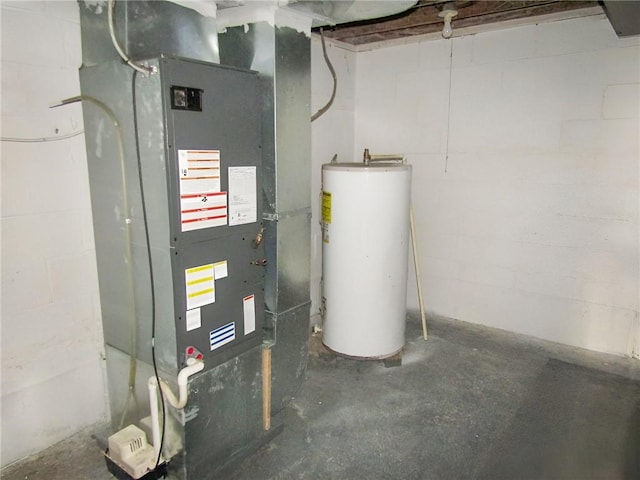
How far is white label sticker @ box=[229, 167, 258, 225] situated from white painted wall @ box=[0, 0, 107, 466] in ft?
2.31

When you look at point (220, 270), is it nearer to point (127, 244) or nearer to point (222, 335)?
point (222, 335)

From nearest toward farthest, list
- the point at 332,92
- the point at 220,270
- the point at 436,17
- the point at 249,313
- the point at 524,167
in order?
the point at 220,270, the point at 249,313, the point at 436,17, the point at 524,167, the point at 332,92

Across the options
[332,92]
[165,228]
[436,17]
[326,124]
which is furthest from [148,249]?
[436,17]

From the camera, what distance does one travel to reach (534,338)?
308 centimetres

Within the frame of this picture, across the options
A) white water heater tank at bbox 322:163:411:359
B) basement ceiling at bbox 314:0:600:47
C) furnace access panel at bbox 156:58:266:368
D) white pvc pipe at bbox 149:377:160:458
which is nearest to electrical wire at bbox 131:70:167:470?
white pvc pipe at bbox 149:377:160:458

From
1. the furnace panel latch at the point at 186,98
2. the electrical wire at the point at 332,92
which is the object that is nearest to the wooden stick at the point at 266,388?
the furnace panel latch at the point at 186,98

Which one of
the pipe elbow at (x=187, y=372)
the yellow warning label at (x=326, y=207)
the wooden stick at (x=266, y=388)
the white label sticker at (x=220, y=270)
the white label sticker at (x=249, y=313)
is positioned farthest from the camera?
the yellow warning label at (x=326, y=207)

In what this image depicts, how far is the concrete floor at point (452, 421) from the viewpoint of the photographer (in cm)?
190

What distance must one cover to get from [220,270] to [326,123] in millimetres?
1841

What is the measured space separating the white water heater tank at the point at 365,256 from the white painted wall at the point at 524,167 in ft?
2.36

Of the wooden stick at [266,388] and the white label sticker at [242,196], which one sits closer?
the white label sticker at [242,196]

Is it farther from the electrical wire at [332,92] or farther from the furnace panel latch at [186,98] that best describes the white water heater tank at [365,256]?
the furnace panel latch at [186,98]

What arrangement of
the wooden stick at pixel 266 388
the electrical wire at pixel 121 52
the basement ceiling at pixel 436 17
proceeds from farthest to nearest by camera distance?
the basement ceiling at pixel 436 17
the wooden stick at pixel 266 388
the electrical wire at pixel 121 52

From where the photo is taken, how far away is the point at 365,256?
2645 mm
